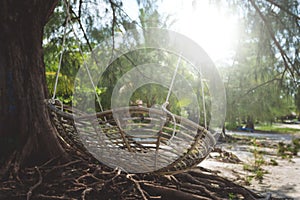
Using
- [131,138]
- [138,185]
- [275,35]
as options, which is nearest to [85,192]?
[138,185]

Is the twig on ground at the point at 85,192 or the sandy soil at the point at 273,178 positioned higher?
the twig on ground at the point at 85,192

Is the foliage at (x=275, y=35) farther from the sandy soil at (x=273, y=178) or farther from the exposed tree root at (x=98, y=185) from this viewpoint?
the exposed tree root at (x=98, y=185)

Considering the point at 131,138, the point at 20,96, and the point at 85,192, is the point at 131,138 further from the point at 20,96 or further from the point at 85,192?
the point at 20,96

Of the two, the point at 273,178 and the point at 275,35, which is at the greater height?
the point at 275,35

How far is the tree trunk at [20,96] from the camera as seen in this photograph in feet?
6.14

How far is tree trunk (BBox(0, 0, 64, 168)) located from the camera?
1871 mm

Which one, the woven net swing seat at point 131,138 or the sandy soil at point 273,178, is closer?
the woven net swing seat at point 131,138

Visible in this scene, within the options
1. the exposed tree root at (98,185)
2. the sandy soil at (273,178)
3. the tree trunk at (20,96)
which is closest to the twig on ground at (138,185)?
the exposed tree root at (98,185)

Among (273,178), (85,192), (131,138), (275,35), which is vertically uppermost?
(275,35)

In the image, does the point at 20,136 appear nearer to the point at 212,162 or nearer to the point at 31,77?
the point at 31,77

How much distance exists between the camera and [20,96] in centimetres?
188

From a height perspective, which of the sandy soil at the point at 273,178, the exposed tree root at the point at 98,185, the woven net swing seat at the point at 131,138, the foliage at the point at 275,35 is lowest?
the sandy soil at the point at 273,178

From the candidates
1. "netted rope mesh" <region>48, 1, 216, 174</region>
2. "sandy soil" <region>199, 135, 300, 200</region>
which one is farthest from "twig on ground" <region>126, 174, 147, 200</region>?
"sandy soil" <region>199, 135, 300, 200</region>

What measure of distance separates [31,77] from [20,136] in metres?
0.36
